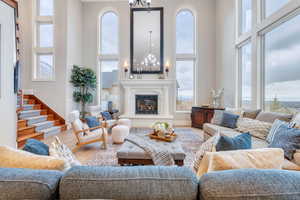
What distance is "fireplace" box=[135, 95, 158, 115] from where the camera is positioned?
653cm

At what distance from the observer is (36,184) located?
745 mm

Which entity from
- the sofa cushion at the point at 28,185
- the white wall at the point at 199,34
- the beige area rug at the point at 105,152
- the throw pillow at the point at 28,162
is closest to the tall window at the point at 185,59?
the white wall at the point at 199,34

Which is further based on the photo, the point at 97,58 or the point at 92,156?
the point at 97,58

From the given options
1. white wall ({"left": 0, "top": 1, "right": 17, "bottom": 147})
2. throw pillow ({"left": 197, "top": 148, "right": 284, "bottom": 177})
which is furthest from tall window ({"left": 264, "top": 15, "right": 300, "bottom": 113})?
white wall ({"left": 0, "top": 1, "right": 17, "bottom": 147})

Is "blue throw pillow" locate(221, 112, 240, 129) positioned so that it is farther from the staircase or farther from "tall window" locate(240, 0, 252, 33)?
the staircase

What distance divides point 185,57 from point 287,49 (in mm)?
3545

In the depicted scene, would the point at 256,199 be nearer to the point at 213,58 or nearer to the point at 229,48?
the point at 229,48

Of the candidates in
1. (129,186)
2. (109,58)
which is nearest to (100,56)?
(109,58)

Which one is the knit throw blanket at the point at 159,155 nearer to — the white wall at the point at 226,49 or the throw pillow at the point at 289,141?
the throw pillow at the point at 289,141

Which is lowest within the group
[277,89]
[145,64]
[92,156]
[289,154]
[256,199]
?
[92,156]

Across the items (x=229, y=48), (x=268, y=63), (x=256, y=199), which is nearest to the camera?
(x=256, y=199)

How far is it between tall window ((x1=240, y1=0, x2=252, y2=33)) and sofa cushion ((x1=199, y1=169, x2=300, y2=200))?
4892 millimetres

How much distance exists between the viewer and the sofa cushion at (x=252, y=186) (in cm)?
68

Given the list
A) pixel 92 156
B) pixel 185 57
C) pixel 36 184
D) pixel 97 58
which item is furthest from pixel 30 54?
pixel 36 184
